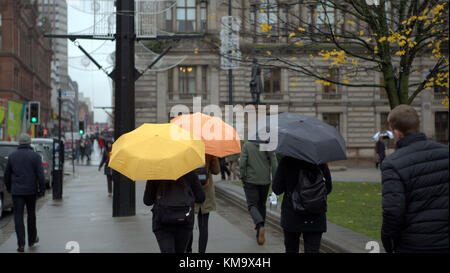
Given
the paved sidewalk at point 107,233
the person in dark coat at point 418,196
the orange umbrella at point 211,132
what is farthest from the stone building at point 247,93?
the person in dark coat at point 418,196

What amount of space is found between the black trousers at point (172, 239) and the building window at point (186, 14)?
3990 centimetres

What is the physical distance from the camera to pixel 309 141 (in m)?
5.74

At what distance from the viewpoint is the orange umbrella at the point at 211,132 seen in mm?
8133

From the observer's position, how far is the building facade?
6594cm

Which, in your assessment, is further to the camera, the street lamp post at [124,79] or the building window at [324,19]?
the building window at [324,19]

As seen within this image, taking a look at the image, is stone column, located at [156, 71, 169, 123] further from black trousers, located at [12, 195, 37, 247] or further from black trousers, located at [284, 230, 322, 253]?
black trousers, located at [284, 230, 322, 253]

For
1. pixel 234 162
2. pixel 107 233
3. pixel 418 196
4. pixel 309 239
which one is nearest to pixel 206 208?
pixel 309 239

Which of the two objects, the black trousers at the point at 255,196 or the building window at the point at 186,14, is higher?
the building window at the point at 186,14

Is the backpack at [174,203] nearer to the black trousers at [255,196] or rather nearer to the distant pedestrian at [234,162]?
the black trousers at [255,196]

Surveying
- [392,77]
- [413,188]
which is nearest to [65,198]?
[392,77]

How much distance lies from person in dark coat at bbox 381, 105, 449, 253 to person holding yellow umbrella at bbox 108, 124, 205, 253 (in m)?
2.08

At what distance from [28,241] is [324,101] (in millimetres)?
38012

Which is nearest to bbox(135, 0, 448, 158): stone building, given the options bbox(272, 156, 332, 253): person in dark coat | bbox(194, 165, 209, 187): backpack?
bbox(194, 165, 209, 187): backpack
